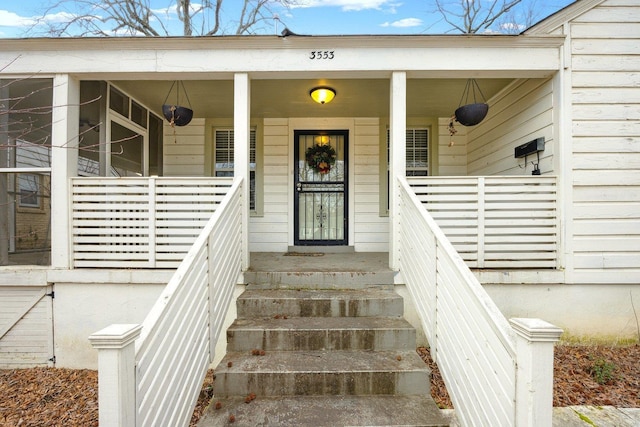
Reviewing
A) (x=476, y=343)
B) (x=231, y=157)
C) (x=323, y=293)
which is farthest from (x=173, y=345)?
(x=231, y=157)

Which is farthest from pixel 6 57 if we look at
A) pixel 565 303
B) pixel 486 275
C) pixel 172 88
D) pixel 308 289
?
pixel 565 303

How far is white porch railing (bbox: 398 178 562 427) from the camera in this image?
127 cm

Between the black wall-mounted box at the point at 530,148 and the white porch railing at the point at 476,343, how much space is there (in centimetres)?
199

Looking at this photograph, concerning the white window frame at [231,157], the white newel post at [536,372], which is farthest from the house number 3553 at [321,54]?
the white newel post at [536,372]

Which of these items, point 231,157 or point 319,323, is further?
point 231,157

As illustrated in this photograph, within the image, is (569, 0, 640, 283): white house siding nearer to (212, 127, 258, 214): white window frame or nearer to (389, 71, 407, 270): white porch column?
(389, 71, 407, 270): white porch column

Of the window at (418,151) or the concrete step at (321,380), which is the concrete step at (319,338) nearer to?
the concrete step at (321,380)

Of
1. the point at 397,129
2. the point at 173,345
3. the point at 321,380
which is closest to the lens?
the point at 173,345

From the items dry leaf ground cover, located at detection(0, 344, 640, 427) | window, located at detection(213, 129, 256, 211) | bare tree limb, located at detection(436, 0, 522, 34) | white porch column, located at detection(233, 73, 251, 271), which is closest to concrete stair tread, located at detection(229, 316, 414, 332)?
dry leaf ground cover, located at detection(0, 344, 640, 427)

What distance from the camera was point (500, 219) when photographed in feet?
10.5

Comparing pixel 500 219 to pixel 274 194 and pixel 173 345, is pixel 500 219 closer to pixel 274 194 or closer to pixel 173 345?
pixel 173 345

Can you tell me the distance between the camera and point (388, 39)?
3.16 m

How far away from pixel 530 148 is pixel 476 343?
2.95m

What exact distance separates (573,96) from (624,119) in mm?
597
